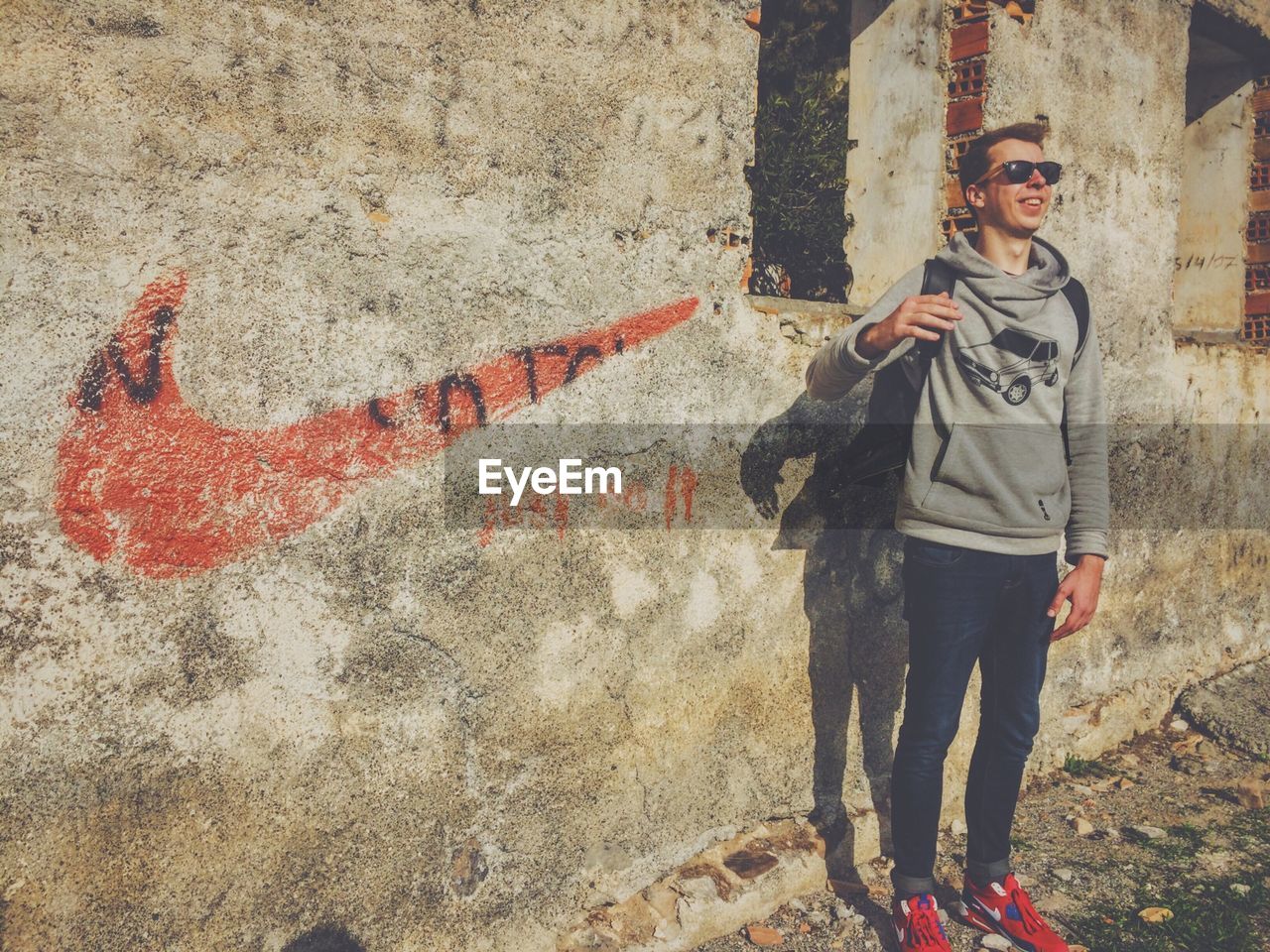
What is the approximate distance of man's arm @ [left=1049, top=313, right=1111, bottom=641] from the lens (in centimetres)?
237

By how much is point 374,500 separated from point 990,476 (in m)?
1.42

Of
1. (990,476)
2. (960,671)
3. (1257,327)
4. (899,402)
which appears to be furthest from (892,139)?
(1257,327)

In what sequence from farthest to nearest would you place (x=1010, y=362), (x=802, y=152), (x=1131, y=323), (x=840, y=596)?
(x=802, y=152)
(x=1131, y=323)
(x=840, y=596)
(x=1010, y=362)

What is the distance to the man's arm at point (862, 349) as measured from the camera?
6.94ft

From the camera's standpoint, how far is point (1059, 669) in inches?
141

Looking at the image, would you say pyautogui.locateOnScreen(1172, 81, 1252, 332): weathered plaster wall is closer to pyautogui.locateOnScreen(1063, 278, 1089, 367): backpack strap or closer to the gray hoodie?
pyautogui.locateOnScreen(1063, 278, 1089, 367): backpack strap

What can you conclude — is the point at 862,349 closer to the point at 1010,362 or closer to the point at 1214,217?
the point at 1010,362

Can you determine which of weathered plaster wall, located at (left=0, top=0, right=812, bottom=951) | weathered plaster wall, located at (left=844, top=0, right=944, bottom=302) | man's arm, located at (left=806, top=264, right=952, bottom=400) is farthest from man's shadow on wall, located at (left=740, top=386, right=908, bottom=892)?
weathered plaster wall, located at (left=844, top=0, right=944, bottom=302)

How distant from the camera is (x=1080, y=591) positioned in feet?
7.77

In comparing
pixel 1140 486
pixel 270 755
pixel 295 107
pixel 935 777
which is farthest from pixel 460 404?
pixel 1140 486

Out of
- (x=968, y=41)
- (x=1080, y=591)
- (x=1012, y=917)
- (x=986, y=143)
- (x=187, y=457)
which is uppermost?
(x=968, y=41)

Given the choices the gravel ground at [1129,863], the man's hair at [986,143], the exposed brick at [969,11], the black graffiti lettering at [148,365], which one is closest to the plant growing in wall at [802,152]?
the exposed brick at [969,11]

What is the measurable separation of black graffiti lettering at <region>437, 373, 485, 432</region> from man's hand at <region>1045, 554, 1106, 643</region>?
58.3 inches

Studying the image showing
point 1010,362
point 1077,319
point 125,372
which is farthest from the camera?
point 1077,319
